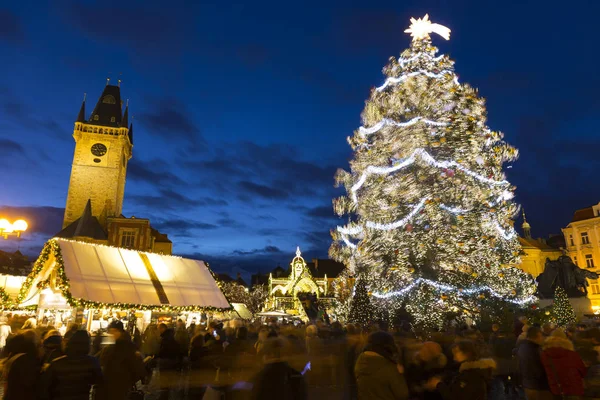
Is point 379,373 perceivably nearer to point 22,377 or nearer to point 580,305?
point 22,377

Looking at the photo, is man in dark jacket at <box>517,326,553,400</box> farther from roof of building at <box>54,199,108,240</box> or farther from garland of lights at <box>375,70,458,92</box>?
roof of building at <box>54,199,108,240</box>

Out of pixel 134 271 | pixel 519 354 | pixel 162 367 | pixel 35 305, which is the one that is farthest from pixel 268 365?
pixel 35 305

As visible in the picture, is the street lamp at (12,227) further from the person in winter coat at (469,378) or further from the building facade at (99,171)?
the building facade at (99,171)

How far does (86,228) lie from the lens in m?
50.0

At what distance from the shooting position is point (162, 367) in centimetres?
979

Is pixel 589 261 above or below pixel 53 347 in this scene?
above

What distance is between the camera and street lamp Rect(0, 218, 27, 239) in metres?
13.5

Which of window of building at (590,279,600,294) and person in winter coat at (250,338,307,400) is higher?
window of building at (590,279,600,294)

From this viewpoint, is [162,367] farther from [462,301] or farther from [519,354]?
[462,301]

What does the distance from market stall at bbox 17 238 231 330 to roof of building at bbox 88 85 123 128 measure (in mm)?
51533

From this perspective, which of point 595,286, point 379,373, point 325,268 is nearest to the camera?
point 379,373

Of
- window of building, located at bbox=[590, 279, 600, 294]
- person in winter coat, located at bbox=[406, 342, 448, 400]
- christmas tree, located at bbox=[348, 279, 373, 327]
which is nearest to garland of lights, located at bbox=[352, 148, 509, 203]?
christmas tree, located at bbox=[348, 279, 373, 327]

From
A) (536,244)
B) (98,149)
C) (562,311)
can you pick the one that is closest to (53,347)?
(562,311)

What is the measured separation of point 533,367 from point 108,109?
67.9m
